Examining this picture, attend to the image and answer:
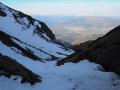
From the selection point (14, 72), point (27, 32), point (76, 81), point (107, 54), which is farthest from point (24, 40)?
point (76, 81)

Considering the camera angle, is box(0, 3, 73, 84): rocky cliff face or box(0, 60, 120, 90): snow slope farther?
box(0, 3, 73, 84): rocky cliff face

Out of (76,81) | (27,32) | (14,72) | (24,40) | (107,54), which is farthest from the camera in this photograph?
(27,32)

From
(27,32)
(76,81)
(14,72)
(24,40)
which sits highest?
(14,72)

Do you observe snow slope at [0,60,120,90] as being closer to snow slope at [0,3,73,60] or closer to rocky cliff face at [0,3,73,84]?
rocky cliff face at [0,3,73,84]

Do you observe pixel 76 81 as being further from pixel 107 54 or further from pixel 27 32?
pixel 27 32

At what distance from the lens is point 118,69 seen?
28.8 m

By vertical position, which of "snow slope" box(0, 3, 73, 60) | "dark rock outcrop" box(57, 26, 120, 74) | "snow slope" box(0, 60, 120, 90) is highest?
"dark rock outcrop" box(57, 26, 120, 74)

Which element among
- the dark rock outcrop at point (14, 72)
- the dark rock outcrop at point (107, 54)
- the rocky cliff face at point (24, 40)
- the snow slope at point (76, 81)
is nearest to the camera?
the snow slope at point (76, 81)

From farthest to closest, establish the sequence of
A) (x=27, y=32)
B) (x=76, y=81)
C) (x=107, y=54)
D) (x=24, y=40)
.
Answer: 1. (x=27, y=32)
2. (x=24, y=40)
3. (x=107, y=54)
4. (x=76, y=81)

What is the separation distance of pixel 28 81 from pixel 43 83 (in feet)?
4.91

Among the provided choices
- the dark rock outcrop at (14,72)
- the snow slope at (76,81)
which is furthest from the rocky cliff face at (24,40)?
the snow slope at (76,81)

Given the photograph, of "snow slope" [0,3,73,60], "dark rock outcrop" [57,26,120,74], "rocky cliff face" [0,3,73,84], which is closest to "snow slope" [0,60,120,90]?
"dark rock outcrop" [57,26,120,74]

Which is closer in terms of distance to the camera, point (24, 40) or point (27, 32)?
point (24, 40)

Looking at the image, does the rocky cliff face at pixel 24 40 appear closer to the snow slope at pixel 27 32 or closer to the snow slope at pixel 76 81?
the snow slope at pixel 27 32
